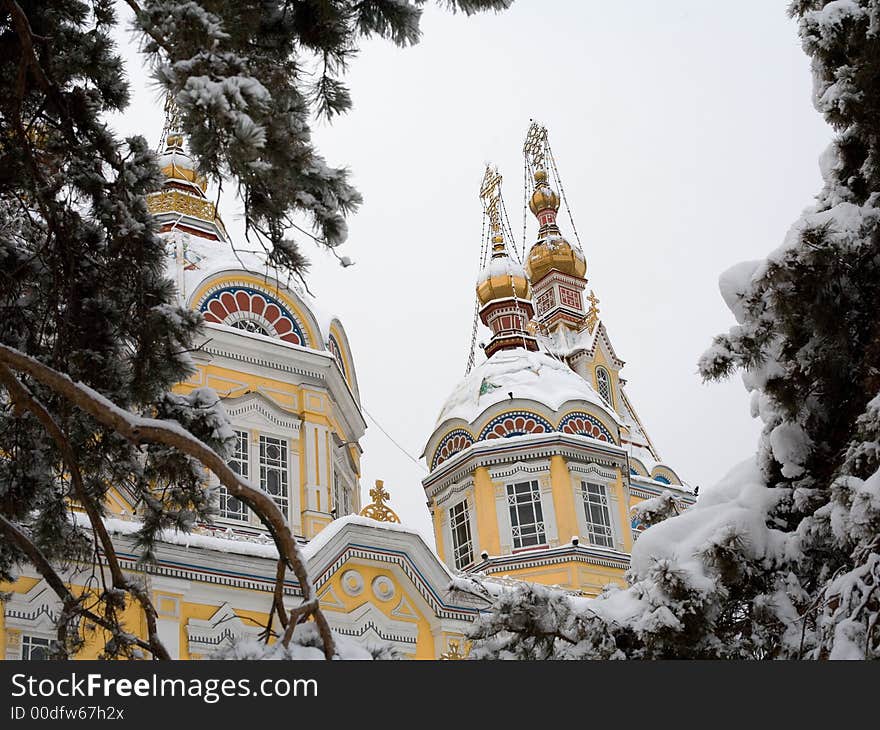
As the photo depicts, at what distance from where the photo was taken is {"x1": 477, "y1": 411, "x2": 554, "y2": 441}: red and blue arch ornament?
2303 cm

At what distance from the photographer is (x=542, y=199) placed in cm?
4156

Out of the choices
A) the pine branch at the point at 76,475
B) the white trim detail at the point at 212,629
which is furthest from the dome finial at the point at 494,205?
the pine branch at the point at 76,475

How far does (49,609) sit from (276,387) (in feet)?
21.2

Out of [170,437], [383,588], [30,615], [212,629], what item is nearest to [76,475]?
[170,437]

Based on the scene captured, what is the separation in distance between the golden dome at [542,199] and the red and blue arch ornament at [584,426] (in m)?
19.3

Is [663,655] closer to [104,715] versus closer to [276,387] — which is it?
[104,715]

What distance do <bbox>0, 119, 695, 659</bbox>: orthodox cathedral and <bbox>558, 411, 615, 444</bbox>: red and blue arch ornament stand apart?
4cm

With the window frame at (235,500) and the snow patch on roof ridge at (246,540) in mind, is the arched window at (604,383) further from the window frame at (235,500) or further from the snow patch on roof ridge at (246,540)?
the snow patch on roof ridge at (246,540)

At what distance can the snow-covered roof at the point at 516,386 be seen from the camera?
77.3ft

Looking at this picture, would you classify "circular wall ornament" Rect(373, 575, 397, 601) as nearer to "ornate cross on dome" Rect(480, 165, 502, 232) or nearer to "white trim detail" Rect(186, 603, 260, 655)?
"white trim detail" Rect(186, 603, 260, 655)

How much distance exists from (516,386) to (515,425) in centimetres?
108

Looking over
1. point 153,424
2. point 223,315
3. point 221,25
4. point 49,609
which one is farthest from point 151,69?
point 223,315

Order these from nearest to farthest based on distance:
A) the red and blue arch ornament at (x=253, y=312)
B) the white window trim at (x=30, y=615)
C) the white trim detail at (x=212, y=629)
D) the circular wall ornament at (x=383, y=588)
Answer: the white window trim at (x=30, y=615) → the white trim detail at (x=212, y=629) → the circular wall ornament at (x=383, y=588) → the red and blue arch ornament at (x=253, y=312)

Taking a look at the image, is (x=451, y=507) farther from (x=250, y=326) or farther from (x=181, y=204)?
(x=181, y=204)
